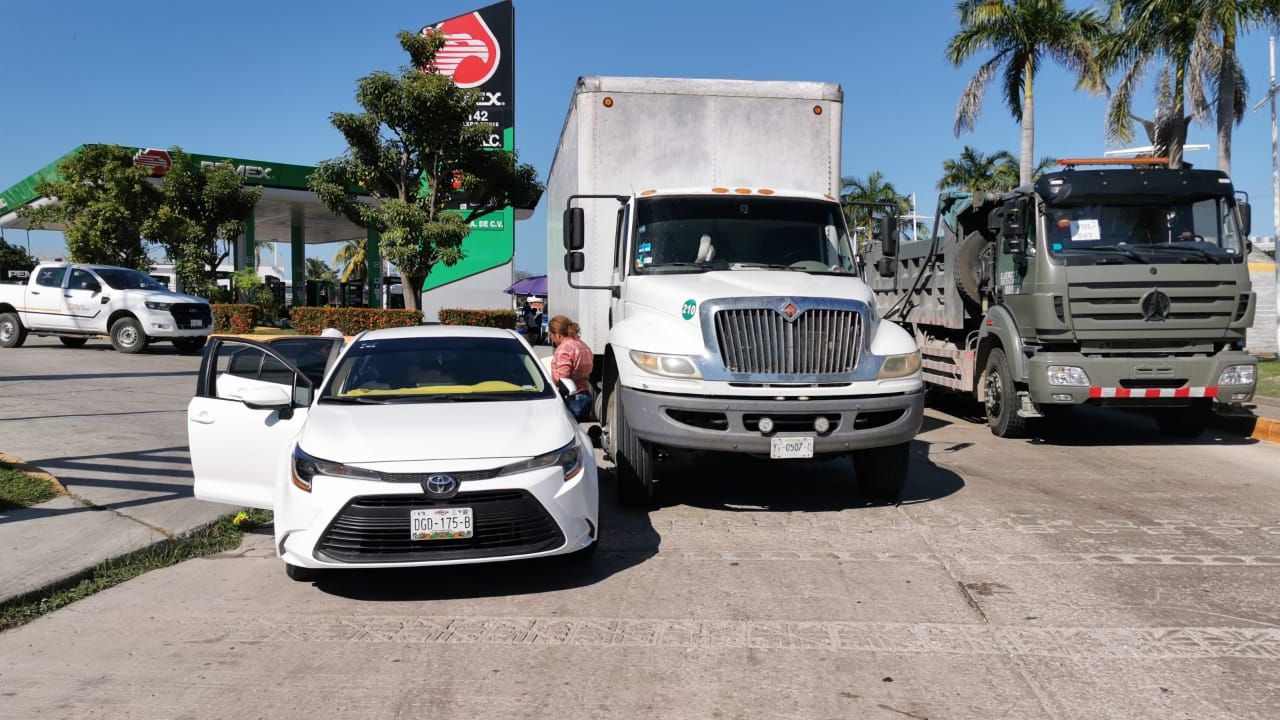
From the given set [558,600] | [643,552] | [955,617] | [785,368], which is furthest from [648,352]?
[955,617]

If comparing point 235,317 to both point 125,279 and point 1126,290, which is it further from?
point 1126,290

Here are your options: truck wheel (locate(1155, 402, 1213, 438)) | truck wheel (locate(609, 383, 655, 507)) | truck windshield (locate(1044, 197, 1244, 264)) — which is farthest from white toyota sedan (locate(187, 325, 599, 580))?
truck wheel (locate(1155, 402, 1213, 438))

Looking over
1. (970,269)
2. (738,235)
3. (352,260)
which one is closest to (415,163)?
(970,269)

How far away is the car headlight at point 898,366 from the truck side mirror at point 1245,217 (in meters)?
5.39

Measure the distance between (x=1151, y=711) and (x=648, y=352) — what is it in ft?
13.0

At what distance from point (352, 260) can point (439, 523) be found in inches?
2842

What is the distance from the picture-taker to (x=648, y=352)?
22.6ft

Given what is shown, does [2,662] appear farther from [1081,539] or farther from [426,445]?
[1081,539]

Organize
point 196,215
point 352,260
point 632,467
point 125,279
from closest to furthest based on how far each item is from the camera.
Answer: point 632,467, point 125,279, point 196,215, point 352,260

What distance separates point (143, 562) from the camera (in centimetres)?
595

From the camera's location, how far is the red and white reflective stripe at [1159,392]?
32.2ft

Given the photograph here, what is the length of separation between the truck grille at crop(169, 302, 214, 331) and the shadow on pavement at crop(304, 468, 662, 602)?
17584 mm

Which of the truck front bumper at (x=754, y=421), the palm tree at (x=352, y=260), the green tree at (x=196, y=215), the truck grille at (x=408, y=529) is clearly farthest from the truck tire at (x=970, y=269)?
the palm tree at (x=352, y=260)

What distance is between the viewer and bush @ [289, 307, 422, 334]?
81.9 feet
